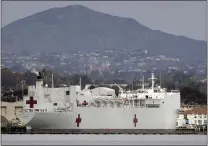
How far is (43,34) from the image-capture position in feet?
605

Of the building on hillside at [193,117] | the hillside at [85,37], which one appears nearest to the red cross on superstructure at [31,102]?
the building on hillside at [193,117]

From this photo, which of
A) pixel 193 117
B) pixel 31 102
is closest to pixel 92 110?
pixel 31 102

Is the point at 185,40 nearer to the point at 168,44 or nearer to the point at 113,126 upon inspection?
the point at 168,44

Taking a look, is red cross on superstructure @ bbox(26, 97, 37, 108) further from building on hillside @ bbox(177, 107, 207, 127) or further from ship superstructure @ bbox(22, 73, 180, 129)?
building on hillside @ bbox(177, 107, 207, 127)

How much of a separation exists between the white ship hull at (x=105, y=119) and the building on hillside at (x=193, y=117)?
956 cm

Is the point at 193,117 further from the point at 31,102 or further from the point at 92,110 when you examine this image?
the point at 31,102

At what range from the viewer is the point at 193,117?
56.9 metres

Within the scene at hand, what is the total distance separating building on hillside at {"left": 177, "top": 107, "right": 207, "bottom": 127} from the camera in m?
54.2

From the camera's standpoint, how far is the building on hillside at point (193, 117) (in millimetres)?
54250

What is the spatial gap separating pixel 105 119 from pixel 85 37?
455 feet

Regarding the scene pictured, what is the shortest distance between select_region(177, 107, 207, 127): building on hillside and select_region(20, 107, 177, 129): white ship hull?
31.4ft

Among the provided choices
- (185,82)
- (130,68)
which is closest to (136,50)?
(130,68)

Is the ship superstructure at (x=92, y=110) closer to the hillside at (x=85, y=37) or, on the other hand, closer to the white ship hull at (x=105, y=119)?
the white ship hull at (x=105, y=119)

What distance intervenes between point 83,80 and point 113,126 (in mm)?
41486
